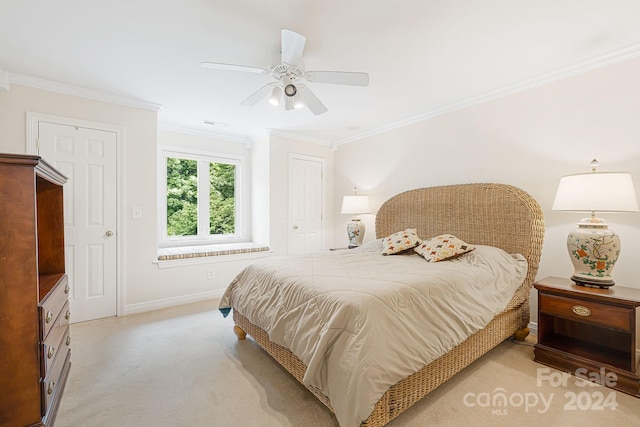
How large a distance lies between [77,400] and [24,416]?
65 centimetres

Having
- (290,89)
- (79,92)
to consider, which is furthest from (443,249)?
(79,92)

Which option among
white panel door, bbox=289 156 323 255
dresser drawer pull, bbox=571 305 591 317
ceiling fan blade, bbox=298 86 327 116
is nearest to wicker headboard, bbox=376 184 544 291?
dresser drawer pull, bbox=571 305 591 317

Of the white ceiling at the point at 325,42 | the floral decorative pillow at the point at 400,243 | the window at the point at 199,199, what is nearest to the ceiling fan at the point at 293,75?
the white ceiling at the point at 325,42

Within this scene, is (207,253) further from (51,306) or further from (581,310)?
(581,310)

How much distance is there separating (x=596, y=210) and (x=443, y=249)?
106 centimetres

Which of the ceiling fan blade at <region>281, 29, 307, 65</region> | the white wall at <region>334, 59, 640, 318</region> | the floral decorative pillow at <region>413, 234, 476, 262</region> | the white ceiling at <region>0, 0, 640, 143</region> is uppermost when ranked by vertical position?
the white ceiling at <region>0, 0, 640, 143</region>

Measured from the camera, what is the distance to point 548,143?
257 centimetres

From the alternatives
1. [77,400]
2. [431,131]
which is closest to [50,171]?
[77,400]

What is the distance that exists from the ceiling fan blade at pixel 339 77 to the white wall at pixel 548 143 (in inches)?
70.3

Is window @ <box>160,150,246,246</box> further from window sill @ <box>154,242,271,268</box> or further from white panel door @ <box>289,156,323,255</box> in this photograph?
white panel door @ <box>289,156,323,255</box>

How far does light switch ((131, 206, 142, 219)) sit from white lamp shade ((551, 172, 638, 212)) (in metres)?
4.12

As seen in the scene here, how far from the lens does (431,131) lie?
11.5 feet

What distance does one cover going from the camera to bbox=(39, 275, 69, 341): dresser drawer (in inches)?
49.1

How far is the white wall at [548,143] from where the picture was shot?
218 cm
